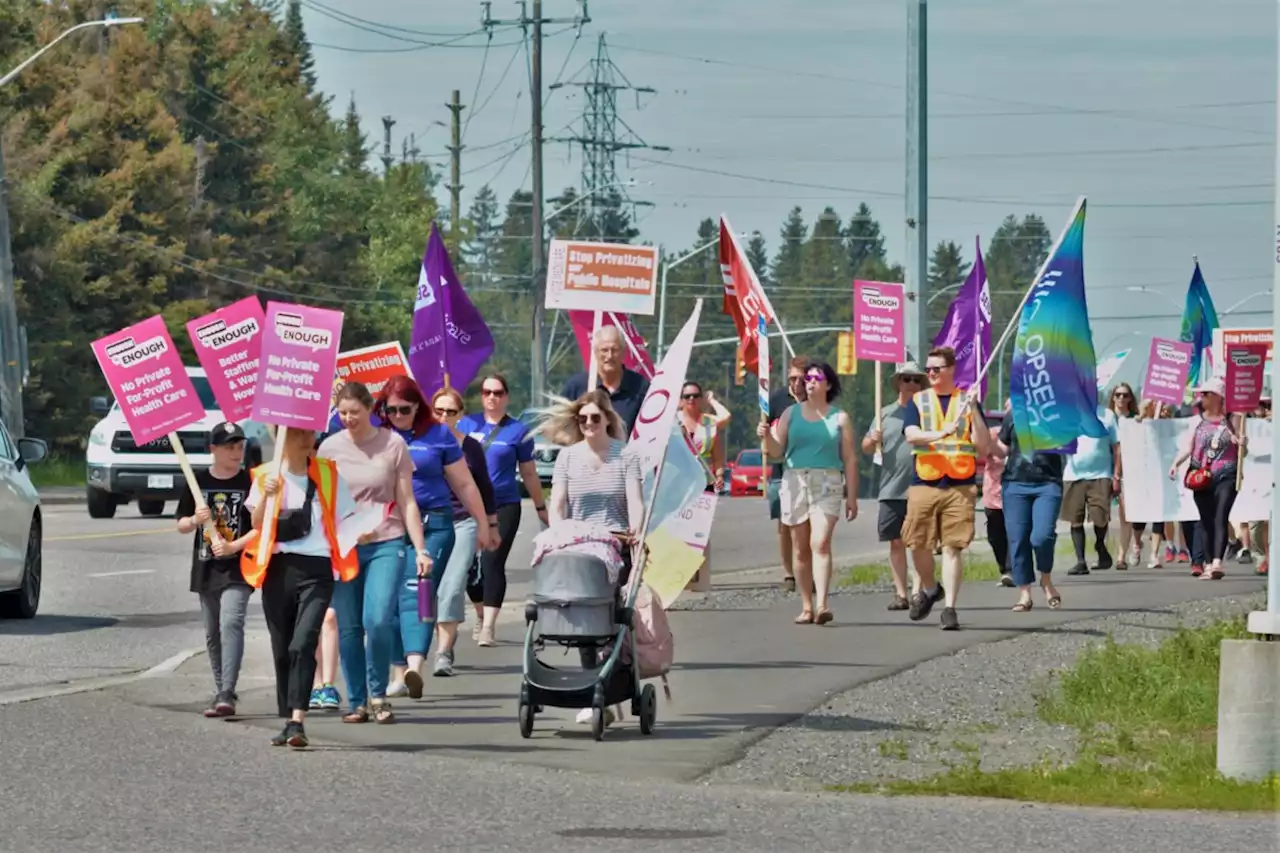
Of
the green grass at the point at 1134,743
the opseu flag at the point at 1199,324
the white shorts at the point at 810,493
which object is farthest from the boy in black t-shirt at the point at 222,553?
the opseu flag at the point at 1199,324

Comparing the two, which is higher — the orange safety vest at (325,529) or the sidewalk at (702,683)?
the orange safety vest at (325,529)

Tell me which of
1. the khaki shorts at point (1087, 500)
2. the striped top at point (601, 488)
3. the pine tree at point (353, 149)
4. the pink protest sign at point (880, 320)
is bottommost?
the khaki shorts at point (1087, 500)

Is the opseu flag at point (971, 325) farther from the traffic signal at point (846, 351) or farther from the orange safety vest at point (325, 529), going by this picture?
the traffic signal at point (846, 351)

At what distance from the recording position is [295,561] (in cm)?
1161

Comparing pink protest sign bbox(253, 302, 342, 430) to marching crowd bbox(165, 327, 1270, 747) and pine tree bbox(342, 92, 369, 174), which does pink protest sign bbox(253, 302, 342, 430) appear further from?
pine tree bbox(342, 92, 369, 174)

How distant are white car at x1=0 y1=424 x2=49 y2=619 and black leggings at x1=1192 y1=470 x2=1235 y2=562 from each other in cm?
1063

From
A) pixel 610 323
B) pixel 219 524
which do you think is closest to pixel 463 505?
pixel 219 524

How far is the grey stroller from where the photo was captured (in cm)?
1163

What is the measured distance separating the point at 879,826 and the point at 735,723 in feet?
11.0

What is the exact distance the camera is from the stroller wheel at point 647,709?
11789 mm

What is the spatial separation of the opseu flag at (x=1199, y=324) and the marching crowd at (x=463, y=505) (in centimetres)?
906

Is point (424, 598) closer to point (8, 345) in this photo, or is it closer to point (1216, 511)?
point (1216, 511)

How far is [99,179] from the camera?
6688cm

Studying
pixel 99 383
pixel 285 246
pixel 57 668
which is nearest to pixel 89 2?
pixel 285 246
